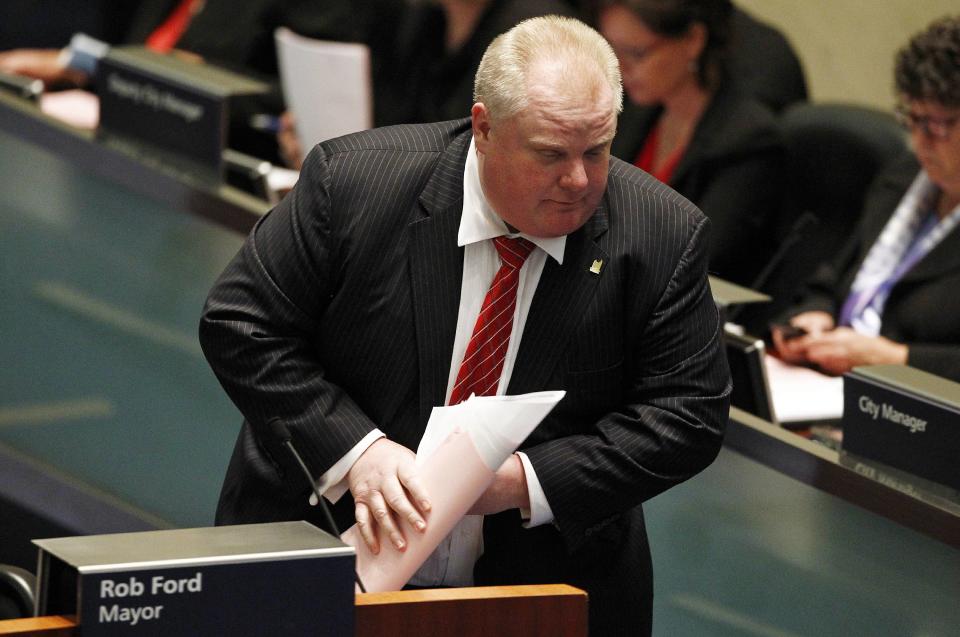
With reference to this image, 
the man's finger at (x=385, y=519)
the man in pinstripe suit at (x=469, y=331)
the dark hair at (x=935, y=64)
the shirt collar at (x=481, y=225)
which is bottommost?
the man's finger at (x=385, y=519)

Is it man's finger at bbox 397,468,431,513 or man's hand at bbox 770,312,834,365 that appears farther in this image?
man's hand at bbox 770,312,834,365

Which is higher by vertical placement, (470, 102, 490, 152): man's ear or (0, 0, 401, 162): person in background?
(470, 102, 490, 152): man's ear

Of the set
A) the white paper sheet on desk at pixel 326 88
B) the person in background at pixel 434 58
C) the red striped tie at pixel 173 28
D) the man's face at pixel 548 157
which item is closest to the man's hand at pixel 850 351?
the white paper sheet on desk at pixel 326 88

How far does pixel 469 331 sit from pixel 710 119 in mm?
1781

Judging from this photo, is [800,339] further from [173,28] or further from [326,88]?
[173,28]

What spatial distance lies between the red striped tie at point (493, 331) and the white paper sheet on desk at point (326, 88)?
1.69m

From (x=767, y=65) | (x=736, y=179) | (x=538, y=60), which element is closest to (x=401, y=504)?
(x=538, y=60)

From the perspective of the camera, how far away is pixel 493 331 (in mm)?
1688

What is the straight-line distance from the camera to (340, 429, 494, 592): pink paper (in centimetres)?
155

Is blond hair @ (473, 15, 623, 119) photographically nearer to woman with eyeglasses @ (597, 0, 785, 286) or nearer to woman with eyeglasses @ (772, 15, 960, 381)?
woman with eyeglasses @ (772, 15, 960, 381)

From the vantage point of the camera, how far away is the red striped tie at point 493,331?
1687 mm

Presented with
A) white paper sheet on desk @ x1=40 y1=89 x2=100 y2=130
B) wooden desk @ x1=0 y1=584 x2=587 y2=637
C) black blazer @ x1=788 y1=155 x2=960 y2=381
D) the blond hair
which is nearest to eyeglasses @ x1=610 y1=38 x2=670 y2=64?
black blazer @ x1=788 y1=155 x2=960 y2=381

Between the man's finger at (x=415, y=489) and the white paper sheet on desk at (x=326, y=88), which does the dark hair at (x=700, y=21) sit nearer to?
the white paper sheet on desk at (x=326, y=88)

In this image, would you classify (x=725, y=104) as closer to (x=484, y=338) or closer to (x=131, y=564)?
(x=484, y=338)
